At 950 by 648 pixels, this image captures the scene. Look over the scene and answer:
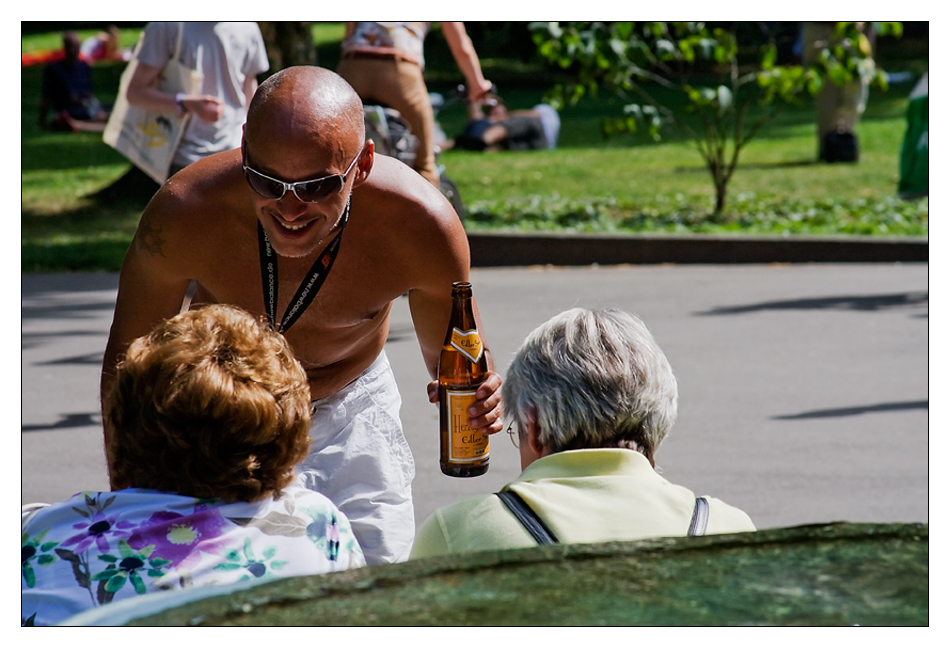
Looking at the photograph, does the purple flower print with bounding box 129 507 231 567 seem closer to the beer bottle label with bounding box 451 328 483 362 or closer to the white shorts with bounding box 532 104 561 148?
the beer bottle label with bounding box 451 328 483 362

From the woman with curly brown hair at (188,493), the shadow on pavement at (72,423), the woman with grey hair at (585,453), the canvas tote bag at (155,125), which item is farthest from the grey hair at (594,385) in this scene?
the canvas tote bag at (155,125)

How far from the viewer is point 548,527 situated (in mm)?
2408

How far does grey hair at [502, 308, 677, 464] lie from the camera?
2.70 meters

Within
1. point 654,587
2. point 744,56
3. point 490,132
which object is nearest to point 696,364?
point 654,587

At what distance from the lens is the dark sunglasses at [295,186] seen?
3.02m

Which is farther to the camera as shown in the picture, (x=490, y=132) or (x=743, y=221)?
(x=490, y=132)

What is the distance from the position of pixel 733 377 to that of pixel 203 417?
206 inches

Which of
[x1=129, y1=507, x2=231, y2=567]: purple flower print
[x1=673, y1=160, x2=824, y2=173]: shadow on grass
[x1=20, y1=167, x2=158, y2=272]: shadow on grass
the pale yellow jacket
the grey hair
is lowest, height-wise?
[x1=673, y1=160, x2=824, y2=173]: shadow on grass

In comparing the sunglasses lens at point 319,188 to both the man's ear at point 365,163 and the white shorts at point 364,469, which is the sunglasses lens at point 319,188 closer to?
the man's ear at point 365,163

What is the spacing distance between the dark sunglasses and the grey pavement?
186cm

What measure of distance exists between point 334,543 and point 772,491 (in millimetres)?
3145

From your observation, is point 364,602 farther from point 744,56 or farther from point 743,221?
point 744,56

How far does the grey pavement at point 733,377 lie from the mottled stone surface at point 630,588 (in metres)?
2.98

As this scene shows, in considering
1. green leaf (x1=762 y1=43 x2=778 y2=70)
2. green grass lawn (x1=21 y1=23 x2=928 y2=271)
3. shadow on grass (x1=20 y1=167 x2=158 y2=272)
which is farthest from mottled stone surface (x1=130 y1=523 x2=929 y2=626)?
green leaf (x1=762 y1=43 x2=778 y2=70)
